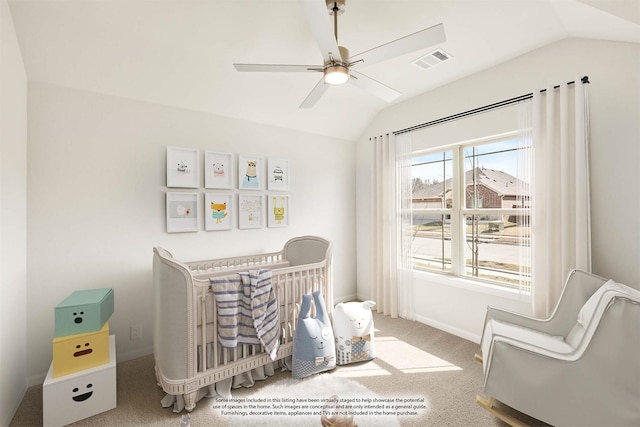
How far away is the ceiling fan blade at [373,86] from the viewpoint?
176 cm

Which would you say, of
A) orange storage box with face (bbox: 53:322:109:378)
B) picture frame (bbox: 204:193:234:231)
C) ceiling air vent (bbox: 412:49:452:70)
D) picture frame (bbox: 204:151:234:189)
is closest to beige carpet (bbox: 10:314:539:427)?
orange storage box with face (bbox: 53:322:109:378)

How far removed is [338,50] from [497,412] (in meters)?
2.23

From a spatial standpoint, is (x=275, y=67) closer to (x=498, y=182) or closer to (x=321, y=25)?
(x=321, y=25)

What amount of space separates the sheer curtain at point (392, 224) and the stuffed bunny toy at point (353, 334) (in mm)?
1026

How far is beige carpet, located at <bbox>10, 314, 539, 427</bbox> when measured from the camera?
1.68 metres

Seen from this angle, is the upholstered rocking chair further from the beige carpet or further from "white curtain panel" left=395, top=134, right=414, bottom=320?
"white curtain panel" left=395, top=134, right=414, bottom=320

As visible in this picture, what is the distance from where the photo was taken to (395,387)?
78.0 inches

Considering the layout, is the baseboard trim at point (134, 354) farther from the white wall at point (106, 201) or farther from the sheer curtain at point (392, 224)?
the sheer curtain at point (392, 224)

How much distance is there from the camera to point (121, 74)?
2.18 m

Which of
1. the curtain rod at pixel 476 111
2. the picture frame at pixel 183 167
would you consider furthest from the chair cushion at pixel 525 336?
the picture frame at pixel 183 167

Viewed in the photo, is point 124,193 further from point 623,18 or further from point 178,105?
point 623,18

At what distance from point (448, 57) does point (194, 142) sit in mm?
2380

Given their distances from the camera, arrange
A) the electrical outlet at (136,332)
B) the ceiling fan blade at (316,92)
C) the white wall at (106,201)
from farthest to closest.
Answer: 1. the electrical outlet at (136,332)
2. the white wall at (106,201)
3. the ceiling fan blade at (316,92)

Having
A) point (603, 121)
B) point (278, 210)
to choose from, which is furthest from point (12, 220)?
point (603, 121)
